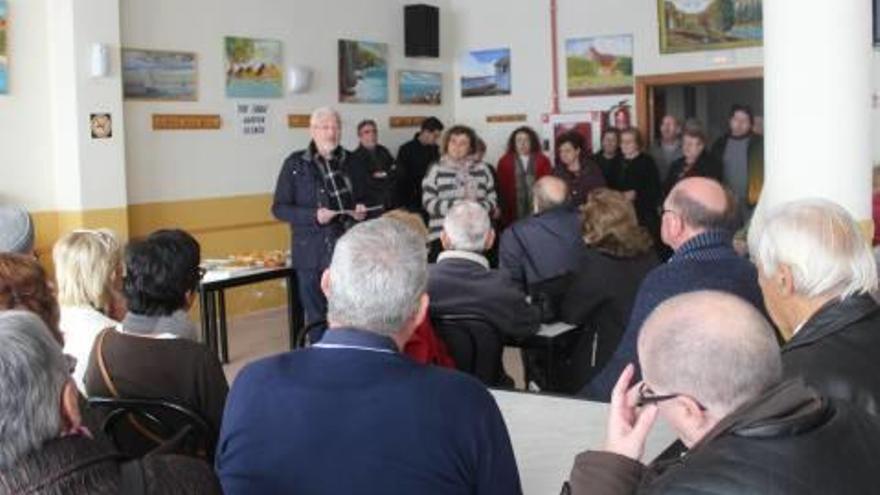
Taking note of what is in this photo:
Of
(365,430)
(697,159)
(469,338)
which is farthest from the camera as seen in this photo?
(697,159)

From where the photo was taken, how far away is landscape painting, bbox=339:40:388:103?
9211mm

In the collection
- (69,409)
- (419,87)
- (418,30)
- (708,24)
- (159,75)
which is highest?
(418,30)

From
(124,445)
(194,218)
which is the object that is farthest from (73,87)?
(124,445)

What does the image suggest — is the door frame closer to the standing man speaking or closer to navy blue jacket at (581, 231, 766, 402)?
the standing man speaking

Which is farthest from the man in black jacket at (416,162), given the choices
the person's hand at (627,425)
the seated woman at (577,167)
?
the person's hand at (627,425)

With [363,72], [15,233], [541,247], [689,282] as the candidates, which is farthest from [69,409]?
[363,72]

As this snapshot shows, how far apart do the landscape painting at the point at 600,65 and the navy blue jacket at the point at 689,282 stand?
6557 mm

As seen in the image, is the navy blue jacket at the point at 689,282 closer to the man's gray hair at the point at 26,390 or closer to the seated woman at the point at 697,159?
the man's gray hair at the point at 26,390

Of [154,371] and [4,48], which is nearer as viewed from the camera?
[154,371]

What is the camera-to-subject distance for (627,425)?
5.45ft

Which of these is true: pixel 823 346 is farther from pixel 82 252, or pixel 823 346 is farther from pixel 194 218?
pixel 194 218

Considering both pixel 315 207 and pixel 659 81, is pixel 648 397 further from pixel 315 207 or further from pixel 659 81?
pixel 659 81

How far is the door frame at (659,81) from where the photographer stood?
29.2ft

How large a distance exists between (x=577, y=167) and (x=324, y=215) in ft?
11.3
